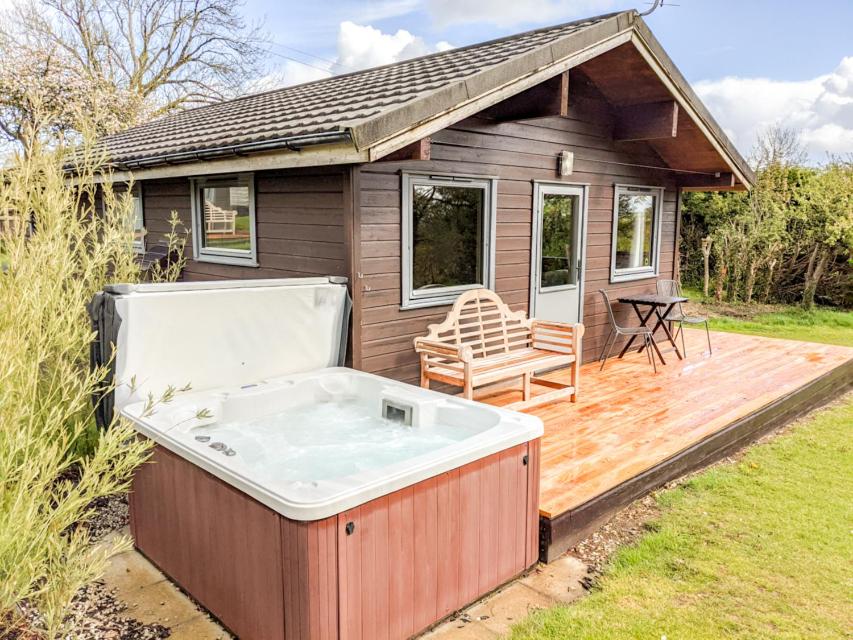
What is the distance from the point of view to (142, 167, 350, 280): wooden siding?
445cm

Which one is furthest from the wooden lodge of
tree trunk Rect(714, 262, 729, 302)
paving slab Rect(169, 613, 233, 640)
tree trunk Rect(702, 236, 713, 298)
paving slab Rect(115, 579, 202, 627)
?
tree trunk Rect(714, 262, 729, 302)

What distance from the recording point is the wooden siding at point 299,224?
445 centimetres

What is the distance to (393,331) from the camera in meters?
4.77

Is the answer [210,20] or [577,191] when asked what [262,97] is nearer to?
[577,191]

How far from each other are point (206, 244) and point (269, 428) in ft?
9.44

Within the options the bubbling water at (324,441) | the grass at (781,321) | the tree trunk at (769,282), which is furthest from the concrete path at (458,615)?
the tree trunk at (769,282)

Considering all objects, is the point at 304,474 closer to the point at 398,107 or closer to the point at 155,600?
the point at 155,600

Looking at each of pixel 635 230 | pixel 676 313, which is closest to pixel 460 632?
pixel 676 313

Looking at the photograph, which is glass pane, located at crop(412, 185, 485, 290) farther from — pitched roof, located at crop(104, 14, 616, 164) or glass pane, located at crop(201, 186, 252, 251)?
glass pane, located at crop(201, 186, 252, 251)

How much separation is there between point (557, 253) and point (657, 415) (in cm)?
196

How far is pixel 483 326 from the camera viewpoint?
215 inches

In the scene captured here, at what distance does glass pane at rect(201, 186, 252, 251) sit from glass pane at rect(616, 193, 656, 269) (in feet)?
12.9

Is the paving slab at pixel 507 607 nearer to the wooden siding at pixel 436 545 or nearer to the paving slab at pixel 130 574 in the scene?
the wooden siding at pixel 436 545

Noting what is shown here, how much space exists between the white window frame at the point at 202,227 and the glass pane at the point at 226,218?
0.11 ft
